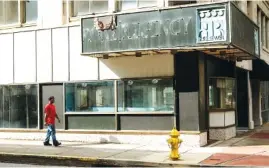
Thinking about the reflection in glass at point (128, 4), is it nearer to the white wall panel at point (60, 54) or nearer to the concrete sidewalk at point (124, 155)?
the white wall panel at point (60, 54)

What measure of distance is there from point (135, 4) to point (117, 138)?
4.94 m

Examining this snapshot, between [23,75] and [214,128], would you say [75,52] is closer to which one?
[23,75]

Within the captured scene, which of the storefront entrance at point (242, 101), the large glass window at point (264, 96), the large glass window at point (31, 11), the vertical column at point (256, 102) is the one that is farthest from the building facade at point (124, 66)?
the large glass window at point (264, 96)

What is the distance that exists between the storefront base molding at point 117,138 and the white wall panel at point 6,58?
227 cm

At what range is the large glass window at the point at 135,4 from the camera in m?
16.1

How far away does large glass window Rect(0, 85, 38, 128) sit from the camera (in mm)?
18141

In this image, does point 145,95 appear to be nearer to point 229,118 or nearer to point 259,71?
point 229,118

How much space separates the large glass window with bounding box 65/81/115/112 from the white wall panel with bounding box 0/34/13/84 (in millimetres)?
2867

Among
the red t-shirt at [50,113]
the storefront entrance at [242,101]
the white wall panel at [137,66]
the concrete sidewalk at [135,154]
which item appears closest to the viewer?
the concrete sidewalk at [135,154]

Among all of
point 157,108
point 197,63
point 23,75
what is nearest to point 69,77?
→ point 23,75

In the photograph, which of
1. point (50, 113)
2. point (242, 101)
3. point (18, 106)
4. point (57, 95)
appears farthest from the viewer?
point (242, 101)

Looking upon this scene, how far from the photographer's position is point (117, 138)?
1634cm

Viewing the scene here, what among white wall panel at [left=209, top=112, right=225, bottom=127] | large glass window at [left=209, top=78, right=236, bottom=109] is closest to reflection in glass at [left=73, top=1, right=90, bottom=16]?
large glass window at [left=209, top=78, right=236, bottom=109]

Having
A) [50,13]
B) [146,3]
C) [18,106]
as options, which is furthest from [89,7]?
[18,106]
